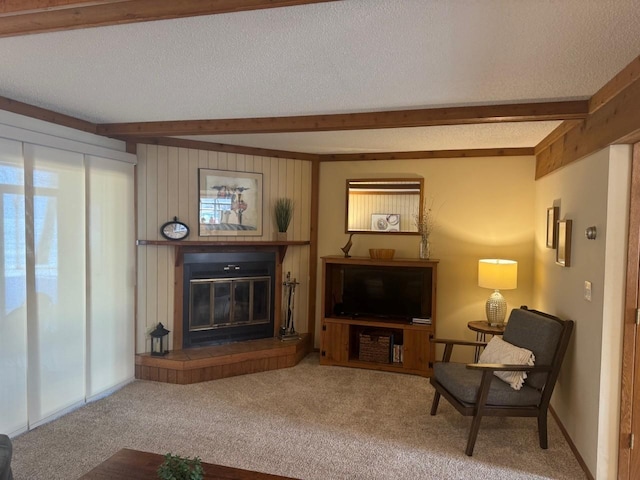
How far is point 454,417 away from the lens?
11.6 ft

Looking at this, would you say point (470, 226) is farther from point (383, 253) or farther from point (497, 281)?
point (383, 253)

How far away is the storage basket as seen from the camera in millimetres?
4688

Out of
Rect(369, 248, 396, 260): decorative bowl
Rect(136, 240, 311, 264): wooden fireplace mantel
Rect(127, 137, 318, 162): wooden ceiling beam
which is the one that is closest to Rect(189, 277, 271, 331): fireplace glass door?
Rect(136, 240, 311, 264): wooden fireplace mantel

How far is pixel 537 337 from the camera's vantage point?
3.20 m

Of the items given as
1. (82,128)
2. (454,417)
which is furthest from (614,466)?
(82,128)

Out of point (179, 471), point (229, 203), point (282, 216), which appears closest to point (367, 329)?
point (282, 216)

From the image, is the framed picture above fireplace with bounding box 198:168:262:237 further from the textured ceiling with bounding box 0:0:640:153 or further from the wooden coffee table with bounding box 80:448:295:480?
the wooden coffee table with bounding box 80:448:295:480

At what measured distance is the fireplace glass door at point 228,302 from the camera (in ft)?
15.1

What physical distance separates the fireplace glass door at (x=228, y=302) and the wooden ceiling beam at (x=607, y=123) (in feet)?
10.9

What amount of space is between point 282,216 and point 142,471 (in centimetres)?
331

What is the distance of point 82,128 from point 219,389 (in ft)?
8.92

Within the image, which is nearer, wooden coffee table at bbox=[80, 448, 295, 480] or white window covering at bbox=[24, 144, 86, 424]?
wooden coffee table at bbox=[80, 448, 295, 480]

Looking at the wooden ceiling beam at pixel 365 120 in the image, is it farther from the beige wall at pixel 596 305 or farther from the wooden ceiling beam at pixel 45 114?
the beige wall at pixel 596 305

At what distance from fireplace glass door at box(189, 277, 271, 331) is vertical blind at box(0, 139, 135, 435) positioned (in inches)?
26.9
